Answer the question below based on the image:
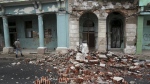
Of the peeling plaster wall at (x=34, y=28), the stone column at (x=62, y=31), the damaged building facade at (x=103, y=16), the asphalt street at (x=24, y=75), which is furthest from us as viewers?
the peeling plaster wall at (x=34, y=28)

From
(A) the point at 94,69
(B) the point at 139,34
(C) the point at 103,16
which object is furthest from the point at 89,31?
(A) the point at 94,69

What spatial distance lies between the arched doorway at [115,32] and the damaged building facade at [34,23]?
4739 mm

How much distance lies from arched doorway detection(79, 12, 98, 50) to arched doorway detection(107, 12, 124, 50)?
1455 mm

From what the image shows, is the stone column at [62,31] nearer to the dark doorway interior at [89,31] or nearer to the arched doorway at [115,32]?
the dark doorway interior at [89,31]

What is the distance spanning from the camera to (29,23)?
18.0 m

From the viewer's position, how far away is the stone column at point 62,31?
46.8 ft

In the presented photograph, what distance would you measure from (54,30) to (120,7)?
7.37 m

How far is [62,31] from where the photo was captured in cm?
1437

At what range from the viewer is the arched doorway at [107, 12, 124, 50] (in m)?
16.0

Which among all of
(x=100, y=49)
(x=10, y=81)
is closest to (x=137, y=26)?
(x=100, y=49)

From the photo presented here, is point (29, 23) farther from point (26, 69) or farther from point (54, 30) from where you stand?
point (26, 69)

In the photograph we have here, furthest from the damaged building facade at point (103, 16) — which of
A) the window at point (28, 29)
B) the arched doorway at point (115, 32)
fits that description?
the window at point (28, 29)

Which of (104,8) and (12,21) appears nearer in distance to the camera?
(104,8)

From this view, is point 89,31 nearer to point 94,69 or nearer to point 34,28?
point 34,28
